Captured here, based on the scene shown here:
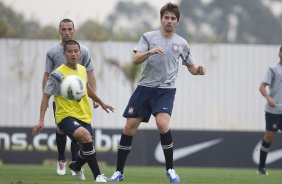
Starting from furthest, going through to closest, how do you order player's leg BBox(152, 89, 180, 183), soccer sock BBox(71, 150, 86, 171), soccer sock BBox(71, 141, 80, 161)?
soccer sock BBox(71, 141, 80, 161) → soccer sock BBox(71, 150, 86, 171) → player's leg BBox(152, 89, 180, 183)

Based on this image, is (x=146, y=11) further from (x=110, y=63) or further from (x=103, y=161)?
(x=103, y=161)

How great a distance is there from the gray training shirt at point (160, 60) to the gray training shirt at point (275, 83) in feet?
13.7

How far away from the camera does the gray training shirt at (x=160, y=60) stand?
1188 centimetres

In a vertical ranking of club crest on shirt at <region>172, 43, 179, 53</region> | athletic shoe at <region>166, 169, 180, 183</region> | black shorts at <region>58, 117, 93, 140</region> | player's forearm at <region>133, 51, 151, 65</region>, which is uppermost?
club crest on shirt at <region>172, 43, 179, 53</region>

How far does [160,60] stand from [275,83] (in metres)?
4.56

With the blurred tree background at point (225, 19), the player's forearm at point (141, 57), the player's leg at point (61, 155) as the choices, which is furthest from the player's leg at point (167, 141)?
the blurred tree background at point (225, 19)

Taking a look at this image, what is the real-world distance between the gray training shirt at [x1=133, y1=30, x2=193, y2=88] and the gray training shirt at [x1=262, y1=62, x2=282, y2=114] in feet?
13.7

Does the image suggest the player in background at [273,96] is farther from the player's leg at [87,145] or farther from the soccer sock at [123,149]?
the player's leg at [87,145]

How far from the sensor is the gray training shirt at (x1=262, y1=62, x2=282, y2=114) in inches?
623

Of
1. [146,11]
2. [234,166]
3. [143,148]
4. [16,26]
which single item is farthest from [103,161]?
[146,11]

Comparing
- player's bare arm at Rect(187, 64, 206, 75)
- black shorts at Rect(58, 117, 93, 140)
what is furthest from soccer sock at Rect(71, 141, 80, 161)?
player's bare arm at Rect(187, 64, 206, 75)

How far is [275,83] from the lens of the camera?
15914 mm

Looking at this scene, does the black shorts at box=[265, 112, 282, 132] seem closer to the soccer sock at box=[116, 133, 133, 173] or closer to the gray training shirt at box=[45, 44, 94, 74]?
the gray training shirt at box=[45, 44, 94, 74]

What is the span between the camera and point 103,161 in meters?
21.6
